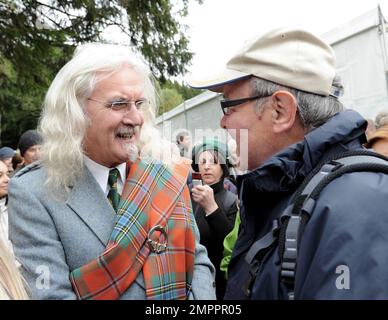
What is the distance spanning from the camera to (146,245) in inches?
79.4

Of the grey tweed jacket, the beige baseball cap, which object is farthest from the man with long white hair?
the beige baseball cap

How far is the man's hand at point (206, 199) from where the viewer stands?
3.50m

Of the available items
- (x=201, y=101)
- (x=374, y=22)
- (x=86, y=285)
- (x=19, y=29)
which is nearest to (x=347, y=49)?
(x=374, y=22)

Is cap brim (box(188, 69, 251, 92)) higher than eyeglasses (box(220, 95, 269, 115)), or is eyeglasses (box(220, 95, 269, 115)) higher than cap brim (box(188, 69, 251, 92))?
cap brim (box(188, 69, 251, 92))

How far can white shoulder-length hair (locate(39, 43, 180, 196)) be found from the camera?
2.06 m

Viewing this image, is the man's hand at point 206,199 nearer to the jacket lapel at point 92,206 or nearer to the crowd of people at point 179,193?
the crowd of people at point 179,193

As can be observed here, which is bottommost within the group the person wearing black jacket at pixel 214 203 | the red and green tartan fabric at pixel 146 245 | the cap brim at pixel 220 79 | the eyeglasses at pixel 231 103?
the person wearing black jacket at pixel 214 203

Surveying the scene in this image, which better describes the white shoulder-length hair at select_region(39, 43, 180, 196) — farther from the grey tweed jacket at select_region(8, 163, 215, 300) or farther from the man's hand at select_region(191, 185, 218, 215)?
the man's hand at select_region(191, 185, 218, 215)

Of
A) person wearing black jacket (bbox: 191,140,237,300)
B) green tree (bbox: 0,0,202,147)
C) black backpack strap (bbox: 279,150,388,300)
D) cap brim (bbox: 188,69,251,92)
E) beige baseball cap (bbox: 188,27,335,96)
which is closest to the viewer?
black backpack strap (bbox: 279,150,388,300)

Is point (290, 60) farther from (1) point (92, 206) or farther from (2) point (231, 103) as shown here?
(1) point (92, 206)

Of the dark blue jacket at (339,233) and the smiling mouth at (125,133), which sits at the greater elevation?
the smiling mouth at (125,133)

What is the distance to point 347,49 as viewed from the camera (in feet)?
17.1

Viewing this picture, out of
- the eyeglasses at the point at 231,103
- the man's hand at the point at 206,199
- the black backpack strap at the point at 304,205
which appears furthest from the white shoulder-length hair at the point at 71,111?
the man's hand at the point at 206,199

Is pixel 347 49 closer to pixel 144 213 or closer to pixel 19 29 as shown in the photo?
pixel 144 213
